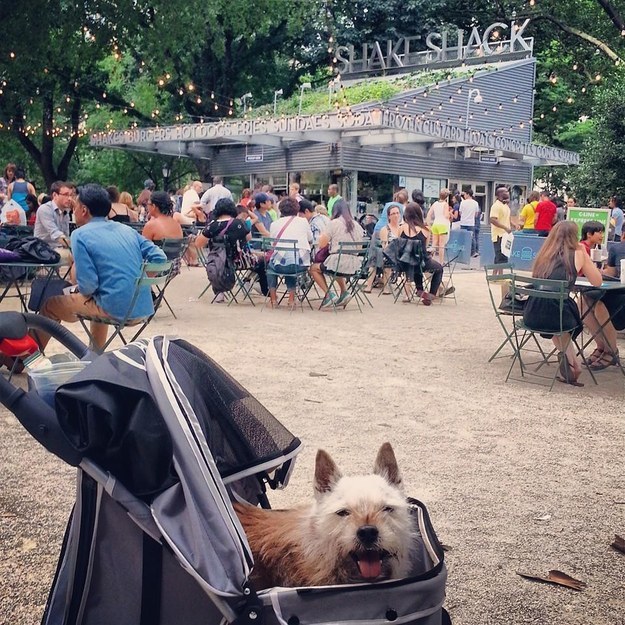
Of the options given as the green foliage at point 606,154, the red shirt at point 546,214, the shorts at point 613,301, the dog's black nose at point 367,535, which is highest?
the green foliage at point 606,154

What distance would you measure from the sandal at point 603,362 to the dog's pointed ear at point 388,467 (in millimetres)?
5595

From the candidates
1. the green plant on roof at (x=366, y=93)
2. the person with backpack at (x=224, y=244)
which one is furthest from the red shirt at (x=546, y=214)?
the green plant on roof at (x=366, y=93)

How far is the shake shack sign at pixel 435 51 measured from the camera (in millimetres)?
27797

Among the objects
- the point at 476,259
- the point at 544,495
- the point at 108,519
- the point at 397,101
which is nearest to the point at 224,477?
the point at 108,519

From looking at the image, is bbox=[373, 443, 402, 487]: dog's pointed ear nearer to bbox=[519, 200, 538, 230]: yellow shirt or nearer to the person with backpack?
the person with backpack

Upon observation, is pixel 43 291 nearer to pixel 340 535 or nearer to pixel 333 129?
pixel 340 535

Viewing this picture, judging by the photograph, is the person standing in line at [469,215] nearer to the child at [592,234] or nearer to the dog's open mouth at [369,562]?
the child at [592,234]

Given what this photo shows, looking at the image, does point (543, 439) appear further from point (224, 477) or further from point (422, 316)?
point (422, 316)

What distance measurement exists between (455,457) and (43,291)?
3822 millimetres

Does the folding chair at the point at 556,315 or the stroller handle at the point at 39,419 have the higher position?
the stroller handle at the point at 39,419

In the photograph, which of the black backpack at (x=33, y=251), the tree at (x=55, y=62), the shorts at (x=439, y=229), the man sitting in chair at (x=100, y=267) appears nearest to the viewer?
the man sitting in chair at (x=100, y=267)

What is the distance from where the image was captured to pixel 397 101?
2322 centimetres

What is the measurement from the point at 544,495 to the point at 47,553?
8.39ft

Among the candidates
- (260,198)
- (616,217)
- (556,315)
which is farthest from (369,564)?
(616,217)
